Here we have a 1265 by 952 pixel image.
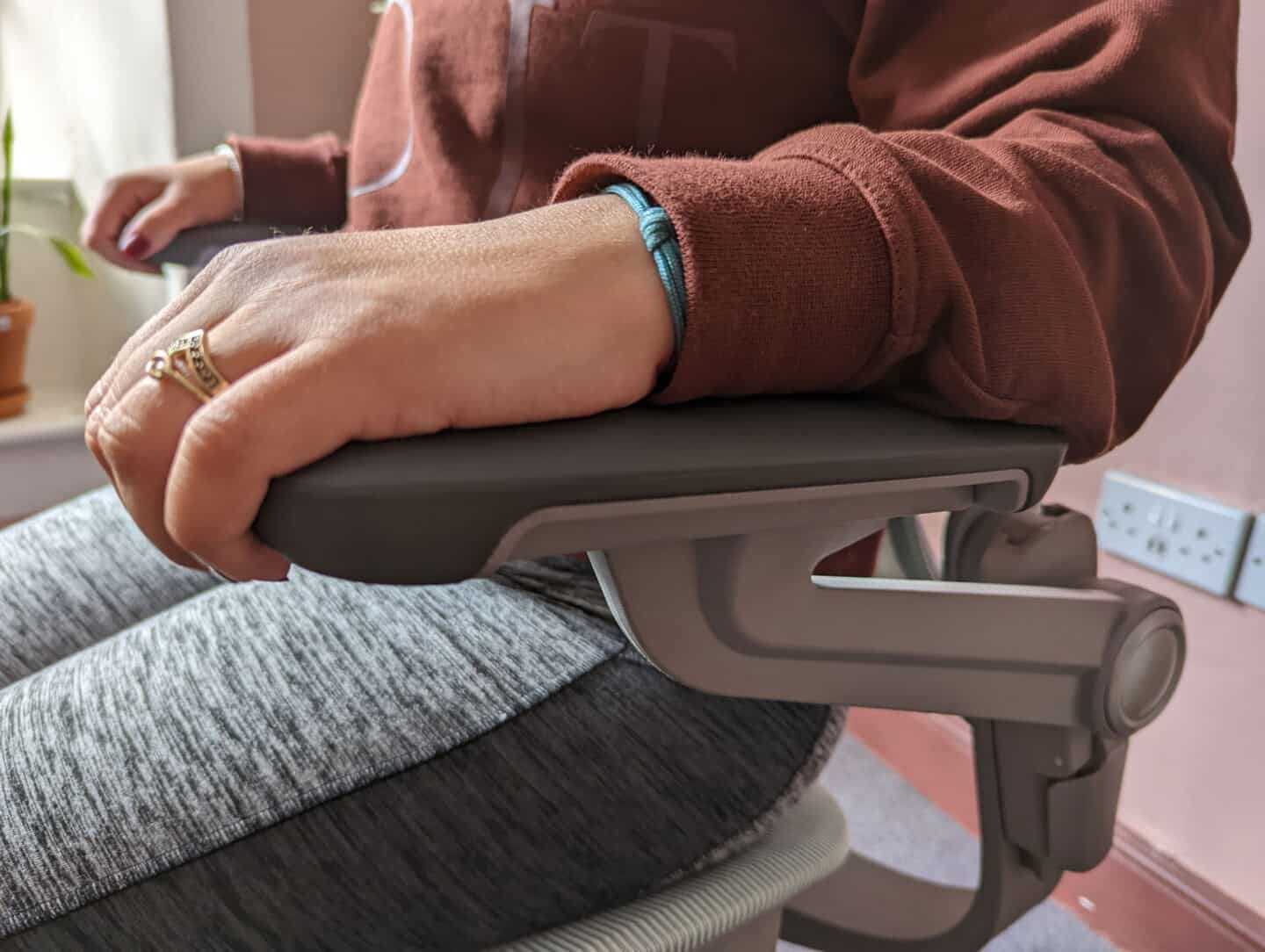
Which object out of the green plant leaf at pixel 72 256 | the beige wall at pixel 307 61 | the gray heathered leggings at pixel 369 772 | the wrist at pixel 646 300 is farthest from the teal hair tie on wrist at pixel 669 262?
the green plant leaf at pixel 72 256

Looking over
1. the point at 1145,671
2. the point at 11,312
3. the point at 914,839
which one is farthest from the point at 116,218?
the point at 914,839

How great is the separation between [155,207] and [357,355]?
1.98ft

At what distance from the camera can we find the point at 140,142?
57.8 inches

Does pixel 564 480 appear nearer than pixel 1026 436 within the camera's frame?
Yes

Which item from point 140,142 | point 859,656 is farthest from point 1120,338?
point 140,142

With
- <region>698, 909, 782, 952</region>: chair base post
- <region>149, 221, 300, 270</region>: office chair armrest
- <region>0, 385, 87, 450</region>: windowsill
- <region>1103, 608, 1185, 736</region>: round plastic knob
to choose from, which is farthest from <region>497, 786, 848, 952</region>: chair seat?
<region>0, 385, 87, 450</region>: windowsill

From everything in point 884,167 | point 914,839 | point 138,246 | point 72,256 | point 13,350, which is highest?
point 884,167

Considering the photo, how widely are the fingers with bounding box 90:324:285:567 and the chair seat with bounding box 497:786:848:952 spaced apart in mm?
279

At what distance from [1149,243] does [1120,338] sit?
0.05m

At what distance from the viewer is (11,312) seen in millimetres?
1532

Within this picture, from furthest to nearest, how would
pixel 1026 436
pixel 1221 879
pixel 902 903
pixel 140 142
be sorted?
pixel 140 142 < pixel 1221 879 < pixel 902 903 < pixel 1026 436

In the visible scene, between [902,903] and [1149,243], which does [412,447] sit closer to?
[1149,243]

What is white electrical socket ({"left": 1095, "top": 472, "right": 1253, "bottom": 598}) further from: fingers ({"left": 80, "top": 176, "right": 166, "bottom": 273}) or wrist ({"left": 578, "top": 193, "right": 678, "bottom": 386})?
fingers ({"left": 80, "top": 176, "right": 166, "bottom": 273})

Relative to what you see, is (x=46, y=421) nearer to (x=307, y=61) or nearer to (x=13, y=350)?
(x=13, y=350)
